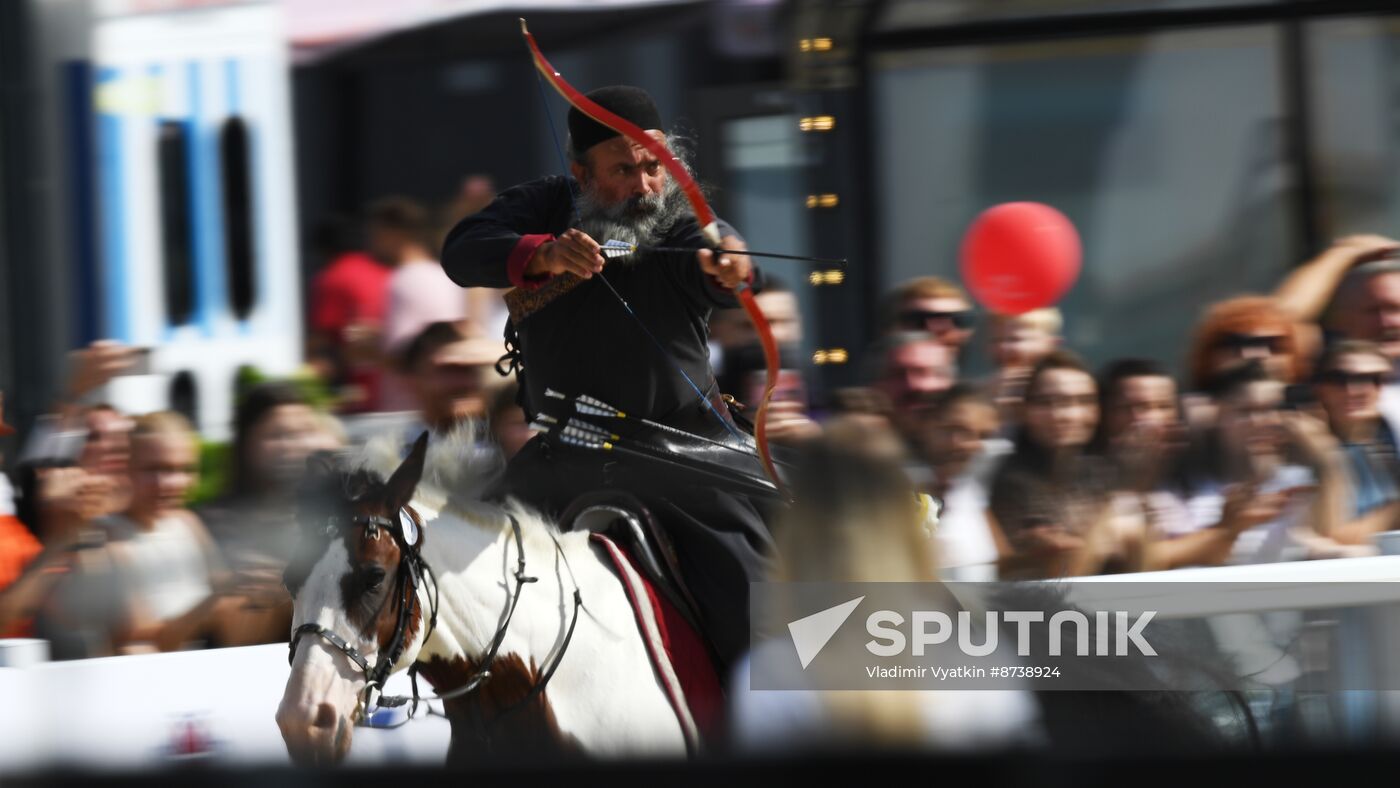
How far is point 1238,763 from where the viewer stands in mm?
1373

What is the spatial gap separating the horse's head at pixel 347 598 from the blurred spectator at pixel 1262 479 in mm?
1638

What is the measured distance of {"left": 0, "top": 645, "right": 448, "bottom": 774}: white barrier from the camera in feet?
11.4

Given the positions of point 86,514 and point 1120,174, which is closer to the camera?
point 86,514

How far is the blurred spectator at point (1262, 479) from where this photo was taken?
3.96m

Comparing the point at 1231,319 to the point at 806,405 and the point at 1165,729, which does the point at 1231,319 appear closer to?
the point at 806,405

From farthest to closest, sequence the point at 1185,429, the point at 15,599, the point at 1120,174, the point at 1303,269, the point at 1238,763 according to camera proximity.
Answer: the point at 1120,174 → the point at 1303,269 → the point at 1185,429 → the point at 15,599 → the point at 1238,763

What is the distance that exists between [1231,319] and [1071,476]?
706 mm

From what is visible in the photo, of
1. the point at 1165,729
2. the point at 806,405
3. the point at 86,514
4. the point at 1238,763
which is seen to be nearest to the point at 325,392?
the point at 86,514

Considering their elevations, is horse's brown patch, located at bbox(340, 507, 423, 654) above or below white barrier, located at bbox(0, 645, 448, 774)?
above

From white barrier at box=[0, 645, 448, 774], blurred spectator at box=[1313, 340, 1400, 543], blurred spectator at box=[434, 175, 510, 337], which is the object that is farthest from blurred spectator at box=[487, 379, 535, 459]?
blurred spectator at box=[1313, 340, 1400, 543]

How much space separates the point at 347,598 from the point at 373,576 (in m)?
0.05

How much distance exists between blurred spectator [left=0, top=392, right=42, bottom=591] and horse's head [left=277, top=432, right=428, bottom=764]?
1081 millimetres

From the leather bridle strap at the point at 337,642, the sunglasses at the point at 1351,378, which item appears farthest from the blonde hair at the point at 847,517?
the sunglasses at the point at 1351,378

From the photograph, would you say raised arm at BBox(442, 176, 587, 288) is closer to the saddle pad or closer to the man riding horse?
the man riding horse
